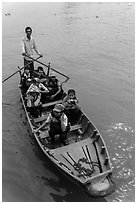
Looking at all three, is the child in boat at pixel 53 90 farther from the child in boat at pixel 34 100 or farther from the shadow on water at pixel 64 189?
the shadow on water at pixel 64 189

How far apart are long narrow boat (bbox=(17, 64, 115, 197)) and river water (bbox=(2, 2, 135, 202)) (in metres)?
0.70

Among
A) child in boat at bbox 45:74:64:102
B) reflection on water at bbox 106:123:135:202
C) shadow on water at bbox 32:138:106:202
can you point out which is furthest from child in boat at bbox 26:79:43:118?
reflection on water at bbox 106:123:135:202

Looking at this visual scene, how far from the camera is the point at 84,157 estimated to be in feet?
24.7

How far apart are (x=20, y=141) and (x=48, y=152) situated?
247 cm

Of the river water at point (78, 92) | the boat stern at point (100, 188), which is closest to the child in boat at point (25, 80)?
the river water at point (78, 92)

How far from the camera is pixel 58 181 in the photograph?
7746 millimetres

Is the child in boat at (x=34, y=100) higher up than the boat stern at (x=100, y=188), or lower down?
higher up

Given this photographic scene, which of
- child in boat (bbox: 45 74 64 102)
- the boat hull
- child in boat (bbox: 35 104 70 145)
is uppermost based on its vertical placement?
child in boat (bbox: 45 74 64 102)

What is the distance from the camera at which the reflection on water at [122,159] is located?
743 centimetres

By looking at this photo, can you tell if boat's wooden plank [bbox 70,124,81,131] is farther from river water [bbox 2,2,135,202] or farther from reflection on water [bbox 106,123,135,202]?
reflection on water [bbox 106,123,135,202]

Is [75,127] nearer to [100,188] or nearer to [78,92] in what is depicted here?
[100,188]

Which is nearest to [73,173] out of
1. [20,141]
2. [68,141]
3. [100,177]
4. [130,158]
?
[100,177]

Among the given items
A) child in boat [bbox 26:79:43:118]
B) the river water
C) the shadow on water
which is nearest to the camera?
the shadow on water

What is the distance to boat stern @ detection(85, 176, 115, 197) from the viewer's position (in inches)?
248
